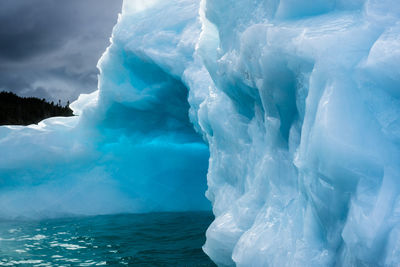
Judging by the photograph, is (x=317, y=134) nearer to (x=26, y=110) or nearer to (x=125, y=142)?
(x=125, y=142)

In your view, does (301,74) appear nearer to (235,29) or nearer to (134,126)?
(235,29)

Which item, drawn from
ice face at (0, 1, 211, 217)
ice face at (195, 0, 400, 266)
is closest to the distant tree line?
ice face at (0, 1, 211, 217)

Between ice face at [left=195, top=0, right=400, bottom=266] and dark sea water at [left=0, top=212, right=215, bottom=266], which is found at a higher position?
ice face at [left=195, top=0, right=400, bottom=266]

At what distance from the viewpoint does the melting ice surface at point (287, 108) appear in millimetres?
2148

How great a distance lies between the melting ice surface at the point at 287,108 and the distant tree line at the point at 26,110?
95.2 ft

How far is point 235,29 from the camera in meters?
4.25

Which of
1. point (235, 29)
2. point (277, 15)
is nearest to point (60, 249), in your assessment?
point (235, 29)

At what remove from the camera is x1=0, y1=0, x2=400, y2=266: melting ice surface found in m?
2.15

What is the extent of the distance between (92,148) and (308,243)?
8.05 metres

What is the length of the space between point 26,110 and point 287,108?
3931 centimetres

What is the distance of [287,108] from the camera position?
10.9ft

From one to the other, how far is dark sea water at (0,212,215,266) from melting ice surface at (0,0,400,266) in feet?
3.55

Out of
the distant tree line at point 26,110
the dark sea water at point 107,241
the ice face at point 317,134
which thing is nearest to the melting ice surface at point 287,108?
the ice face at point 317,134

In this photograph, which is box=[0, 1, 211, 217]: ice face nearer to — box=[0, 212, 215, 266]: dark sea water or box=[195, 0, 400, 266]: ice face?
box=[0, 212, 215, 266]: dark sea water
